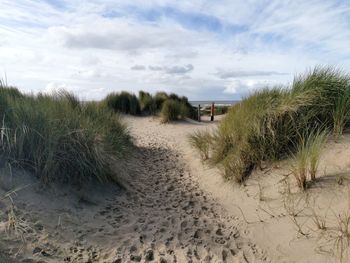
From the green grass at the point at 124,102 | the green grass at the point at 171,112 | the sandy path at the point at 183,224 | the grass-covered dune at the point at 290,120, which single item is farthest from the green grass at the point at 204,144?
the green grass at the point at 124,102

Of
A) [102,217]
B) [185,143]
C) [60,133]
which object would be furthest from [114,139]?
[185,143]

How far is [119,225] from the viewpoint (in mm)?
4754

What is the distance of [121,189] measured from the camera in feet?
19.9

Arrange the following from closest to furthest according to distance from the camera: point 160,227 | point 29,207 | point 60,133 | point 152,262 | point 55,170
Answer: point 152,262, point 29,207, point 160,227, point 55,170, point 60,133

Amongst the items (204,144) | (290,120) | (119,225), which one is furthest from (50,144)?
(290,120)

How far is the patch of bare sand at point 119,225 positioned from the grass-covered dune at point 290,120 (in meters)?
1.00

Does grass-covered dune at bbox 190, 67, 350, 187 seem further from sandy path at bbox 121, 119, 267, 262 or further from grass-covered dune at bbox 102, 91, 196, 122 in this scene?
grass-covered dune at bbox 102, 91, 196, 122

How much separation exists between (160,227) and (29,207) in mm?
1641

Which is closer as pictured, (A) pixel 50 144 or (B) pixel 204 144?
(A) pixel 50 144

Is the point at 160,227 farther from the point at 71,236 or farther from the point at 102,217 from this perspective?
the point at 71,236

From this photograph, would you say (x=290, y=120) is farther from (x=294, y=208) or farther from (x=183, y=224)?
(x=183, y=224)

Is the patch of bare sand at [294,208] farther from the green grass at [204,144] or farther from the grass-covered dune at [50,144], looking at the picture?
the grass-covered dune at [50,144]

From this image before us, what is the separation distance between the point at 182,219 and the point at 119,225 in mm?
919

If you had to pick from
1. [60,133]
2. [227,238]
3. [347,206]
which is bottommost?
[227,238]
